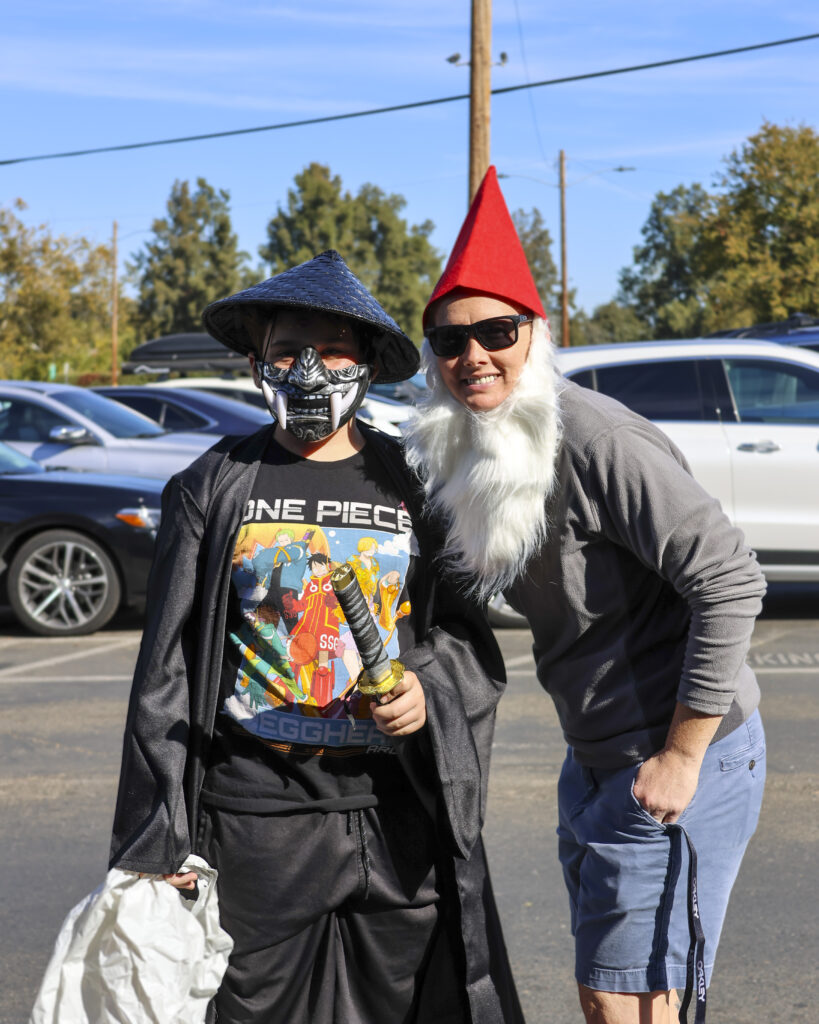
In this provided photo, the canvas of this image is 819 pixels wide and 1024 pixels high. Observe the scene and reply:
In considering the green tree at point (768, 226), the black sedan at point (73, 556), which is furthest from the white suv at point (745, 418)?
the green tree at point (768, 226)

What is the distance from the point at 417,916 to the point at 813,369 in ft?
22.3

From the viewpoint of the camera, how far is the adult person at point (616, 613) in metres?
2.17

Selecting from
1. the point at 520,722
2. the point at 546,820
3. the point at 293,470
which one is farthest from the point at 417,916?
the point at 520,722

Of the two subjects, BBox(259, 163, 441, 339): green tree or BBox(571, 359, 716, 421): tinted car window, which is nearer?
BBox(571, 359, 716, 421): tinted car window

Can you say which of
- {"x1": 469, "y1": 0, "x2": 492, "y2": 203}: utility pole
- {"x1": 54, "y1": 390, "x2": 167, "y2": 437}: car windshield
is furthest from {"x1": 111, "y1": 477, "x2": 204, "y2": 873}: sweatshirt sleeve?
{"x1": 469, "y1": 0, "x2": 492, "y2": 203}: utility pole

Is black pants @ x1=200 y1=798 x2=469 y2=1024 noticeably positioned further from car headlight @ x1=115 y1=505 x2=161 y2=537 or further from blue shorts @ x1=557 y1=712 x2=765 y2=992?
car headlight @ x1=115 y1=505 x2=161 y2=537

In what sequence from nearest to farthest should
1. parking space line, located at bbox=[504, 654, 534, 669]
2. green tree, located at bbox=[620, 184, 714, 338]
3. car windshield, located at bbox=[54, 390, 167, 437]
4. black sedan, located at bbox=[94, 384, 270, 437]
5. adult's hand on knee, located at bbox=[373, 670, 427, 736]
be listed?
adult's hand on knee, located at bbox=[373, 670, 427, 736] < parking space line, located at bbox=[504, 654, 534, 669] < car windshield, located at bbox=[54, 390, 167, 437] < black sedan, located at bbox=[94, 384, 270, 437] < green tree, located at bbox=[620, 184, 714, 338]

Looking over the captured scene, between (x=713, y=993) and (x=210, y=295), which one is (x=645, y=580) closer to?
(x=713, y=993)

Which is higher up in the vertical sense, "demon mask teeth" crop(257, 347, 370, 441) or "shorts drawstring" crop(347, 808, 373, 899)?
"demon mask teeth" crop(257, 347, 370, 441)

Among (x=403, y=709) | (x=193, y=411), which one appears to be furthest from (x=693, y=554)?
(x=193, y=411)

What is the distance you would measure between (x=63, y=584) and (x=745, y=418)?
4.84 metres

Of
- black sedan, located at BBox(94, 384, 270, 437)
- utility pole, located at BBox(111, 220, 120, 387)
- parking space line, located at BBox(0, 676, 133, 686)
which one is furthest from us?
utility pole, located at BBox(111, 220, 120, 387)

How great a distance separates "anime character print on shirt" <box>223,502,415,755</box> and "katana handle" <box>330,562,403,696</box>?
0.92 feet

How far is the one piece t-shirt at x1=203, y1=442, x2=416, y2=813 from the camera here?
234 centimetres
